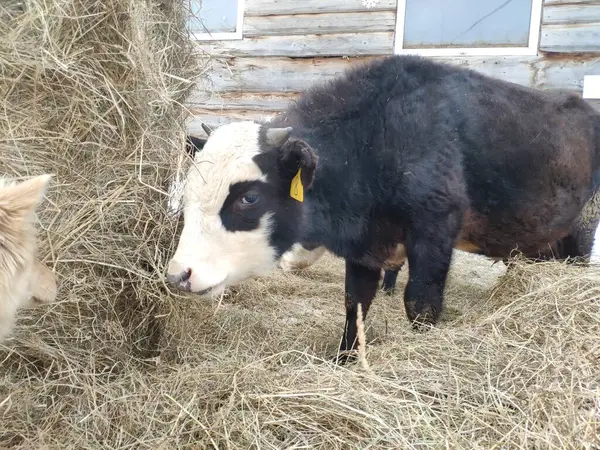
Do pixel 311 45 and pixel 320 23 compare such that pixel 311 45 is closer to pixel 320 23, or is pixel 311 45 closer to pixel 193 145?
pixel 320 23

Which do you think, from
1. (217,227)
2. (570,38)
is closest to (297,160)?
(217,227)

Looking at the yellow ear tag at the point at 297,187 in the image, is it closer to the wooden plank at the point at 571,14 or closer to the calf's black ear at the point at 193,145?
the calf's black ear at the point at 193,145

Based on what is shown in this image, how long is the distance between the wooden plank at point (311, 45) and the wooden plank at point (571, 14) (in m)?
1.57

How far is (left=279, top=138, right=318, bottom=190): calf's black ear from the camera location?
112 inches

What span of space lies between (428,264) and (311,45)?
3801 millimetres

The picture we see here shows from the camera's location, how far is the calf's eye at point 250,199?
2.86 m

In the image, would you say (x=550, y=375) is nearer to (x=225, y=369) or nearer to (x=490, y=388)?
(x=490, y=388)

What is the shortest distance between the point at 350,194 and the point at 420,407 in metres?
1.48

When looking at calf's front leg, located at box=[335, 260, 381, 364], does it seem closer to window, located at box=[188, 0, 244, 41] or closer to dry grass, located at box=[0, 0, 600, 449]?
dry grass, located at box=[0, 0, 600, 449]

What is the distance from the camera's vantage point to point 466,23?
564 cm

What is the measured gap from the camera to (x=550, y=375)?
2129 millimetres

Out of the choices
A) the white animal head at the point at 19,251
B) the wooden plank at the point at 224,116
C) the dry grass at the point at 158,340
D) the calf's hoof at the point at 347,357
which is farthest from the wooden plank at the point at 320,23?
the white animal head at the point at 19,251

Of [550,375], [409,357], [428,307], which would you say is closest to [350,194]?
[428,307]

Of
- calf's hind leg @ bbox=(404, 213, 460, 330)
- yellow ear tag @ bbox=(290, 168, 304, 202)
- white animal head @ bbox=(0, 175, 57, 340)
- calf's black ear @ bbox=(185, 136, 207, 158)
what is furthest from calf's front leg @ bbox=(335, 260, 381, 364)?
white animal head @ bbox=(0, 175, 57, 340)
